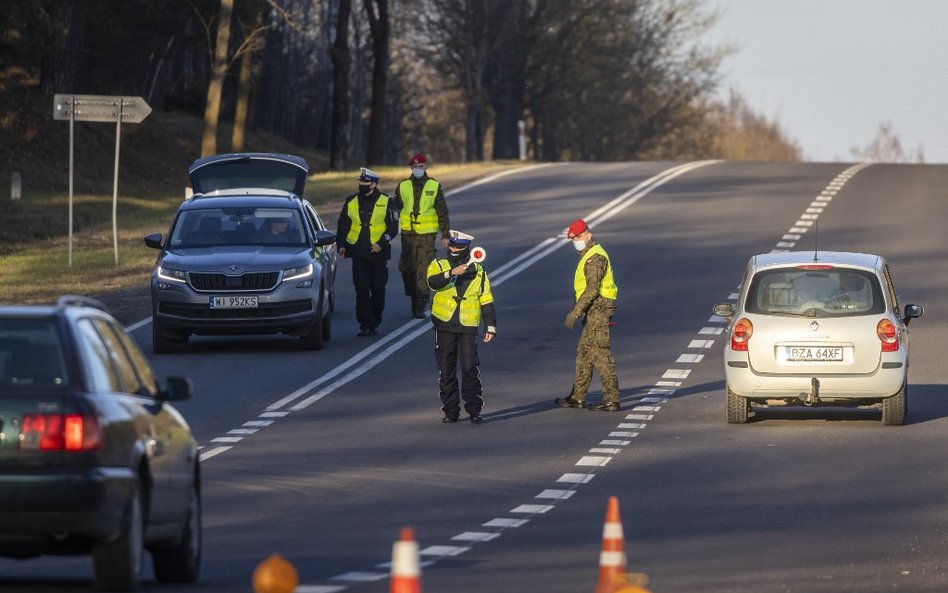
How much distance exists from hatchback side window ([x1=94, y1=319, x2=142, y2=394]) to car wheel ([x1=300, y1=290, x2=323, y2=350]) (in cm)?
1369

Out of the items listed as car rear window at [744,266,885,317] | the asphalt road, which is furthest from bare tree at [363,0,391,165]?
car rear window at [744,266,885,317]

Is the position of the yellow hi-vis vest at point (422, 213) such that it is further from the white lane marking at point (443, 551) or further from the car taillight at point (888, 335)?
the white lane marking at point (443, 551)

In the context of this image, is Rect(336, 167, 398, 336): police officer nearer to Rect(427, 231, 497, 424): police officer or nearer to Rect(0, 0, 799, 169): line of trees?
Rect(427, 231, 497, 424): police officer

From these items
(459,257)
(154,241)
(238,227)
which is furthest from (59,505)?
(238,227)

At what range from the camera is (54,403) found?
32.7ft

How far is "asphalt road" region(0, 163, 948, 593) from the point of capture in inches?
483

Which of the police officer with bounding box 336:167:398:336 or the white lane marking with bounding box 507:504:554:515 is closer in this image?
the white lane marking with bounding box 507:504:554:515

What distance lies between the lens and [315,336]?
25000 millimetres

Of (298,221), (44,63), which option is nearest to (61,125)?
(44,63)

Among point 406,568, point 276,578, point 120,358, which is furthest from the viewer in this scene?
point 120,358

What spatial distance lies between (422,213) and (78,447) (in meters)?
17.0

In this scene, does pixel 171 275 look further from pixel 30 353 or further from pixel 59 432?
pixel 59 432

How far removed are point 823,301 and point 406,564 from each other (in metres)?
13.3

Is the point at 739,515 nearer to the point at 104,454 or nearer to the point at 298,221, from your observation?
the point at 104,454
